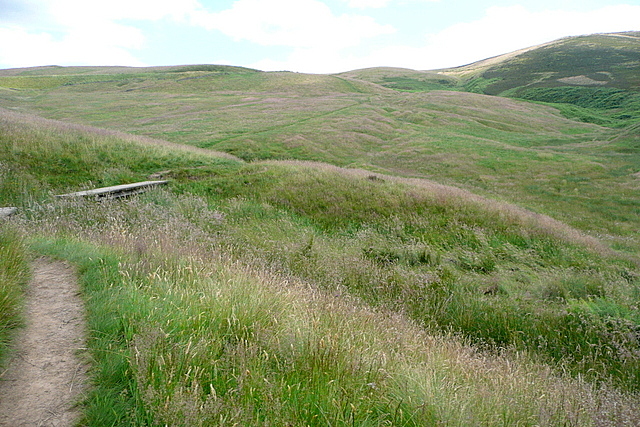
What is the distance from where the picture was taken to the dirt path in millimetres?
2461

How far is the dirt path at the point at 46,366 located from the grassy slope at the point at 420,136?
18.6m

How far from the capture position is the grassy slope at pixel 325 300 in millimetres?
2803

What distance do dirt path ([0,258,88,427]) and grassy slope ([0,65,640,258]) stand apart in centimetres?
1860

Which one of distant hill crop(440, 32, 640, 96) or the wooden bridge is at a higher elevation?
distant hill crop(440, 32, 640, 96)

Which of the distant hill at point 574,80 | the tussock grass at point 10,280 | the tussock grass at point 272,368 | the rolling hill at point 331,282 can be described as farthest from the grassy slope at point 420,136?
the tussock grass at point 10,280

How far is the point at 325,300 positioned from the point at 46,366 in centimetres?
330

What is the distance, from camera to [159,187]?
14.2 m

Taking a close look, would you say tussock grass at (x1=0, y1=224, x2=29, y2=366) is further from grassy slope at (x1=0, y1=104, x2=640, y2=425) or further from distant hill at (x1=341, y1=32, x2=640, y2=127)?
distant hill at (x1=341, y1=32, x2=640, y2=127)

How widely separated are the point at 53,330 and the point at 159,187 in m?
11.5

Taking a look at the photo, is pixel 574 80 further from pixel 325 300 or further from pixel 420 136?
pixel 325 300

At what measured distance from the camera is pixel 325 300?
17.4 ft

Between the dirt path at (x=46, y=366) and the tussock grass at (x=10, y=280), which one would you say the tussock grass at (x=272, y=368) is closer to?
the dirt path at (x=46, y=366)

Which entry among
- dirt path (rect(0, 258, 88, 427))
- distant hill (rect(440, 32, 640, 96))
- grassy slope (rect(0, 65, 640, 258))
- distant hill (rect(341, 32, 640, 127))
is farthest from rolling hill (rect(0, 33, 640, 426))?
distant hill (rect(440, 32, 640, 96))

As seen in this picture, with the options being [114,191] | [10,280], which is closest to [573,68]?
[114,191]
